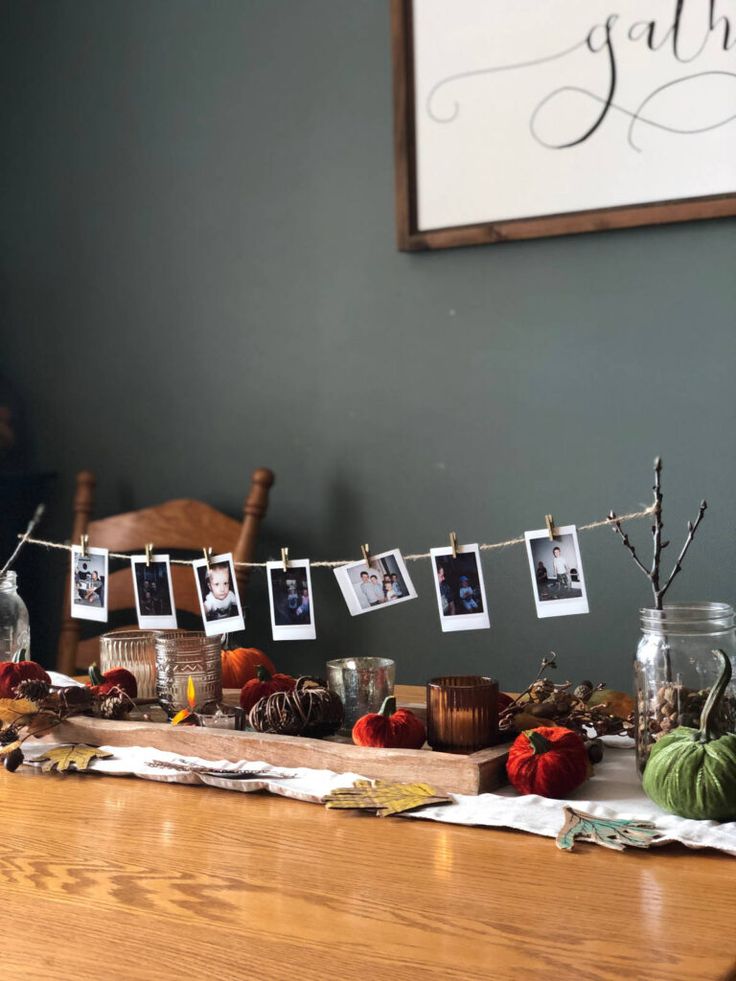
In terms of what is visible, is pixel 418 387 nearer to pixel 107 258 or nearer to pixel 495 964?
pixel 107 258

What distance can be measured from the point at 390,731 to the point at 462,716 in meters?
0.07

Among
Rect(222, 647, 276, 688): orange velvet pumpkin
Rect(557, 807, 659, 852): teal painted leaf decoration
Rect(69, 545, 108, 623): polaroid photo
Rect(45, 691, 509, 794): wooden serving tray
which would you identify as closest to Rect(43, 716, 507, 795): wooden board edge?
Rect(45, 691, 509, 794): wooden serving tray

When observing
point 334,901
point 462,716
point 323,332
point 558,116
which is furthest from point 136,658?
point 558,116

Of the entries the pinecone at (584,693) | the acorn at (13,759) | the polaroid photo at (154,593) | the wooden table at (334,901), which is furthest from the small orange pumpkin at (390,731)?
the polaroid photo at (154,593)

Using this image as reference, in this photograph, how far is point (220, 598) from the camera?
1.40 meters

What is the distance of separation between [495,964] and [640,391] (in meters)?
1.47

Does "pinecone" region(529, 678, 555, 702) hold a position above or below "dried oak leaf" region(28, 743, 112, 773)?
above

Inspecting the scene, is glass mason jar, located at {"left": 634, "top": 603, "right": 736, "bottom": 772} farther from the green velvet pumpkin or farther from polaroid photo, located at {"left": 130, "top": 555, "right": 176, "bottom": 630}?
polaroid photo, located at {"left": 130, "top": 555, "right": 176, "bottom": 630}

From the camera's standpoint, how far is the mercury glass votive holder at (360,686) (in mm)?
1121

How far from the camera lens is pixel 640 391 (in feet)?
6.40

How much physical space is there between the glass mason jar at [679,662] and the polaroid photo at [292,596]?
0.50 meters

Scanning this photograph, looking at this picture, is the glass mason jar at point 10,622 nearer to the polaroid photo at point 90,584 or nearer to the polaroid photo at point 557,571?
the polaroid photo at point 90,584

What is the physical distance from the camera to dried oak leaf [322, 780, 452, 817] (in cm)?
90

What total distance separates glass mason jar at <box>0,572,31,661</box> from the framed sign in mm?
1111
